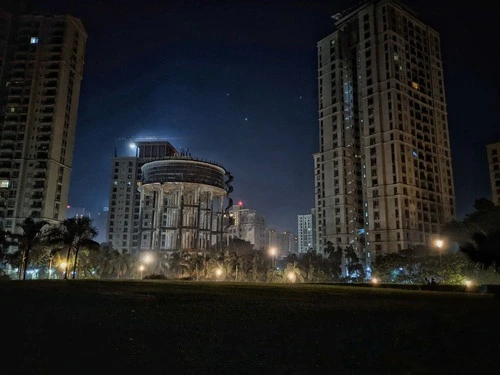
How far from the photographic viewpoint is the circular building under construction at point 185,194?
3974 inches

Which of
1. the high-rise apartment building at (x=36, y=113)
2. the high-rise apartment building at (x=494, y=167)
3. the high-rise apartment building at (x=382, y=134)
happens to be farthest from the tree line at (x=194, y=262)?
the high-rise apartment building at (x=494, y=167)

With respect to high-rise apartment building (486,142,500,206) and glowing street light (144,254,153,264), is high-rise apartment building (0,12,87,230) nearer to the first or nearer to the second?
glowing street light (144,254,153,264)

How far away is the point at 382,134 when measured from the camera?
130000 millimetres

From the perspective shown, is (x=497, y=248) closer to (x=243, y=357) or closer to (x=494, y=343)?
(x=494, y=343)

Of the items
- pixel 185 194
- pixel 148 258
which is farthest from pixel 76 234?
pixel 185 194

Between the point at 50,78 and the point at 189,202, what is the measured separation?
5781 centimetres

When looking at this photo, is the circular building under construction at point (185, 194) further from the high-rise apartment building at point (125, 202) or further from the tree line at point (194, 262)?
the high-rise apartment building at point (125, 202)

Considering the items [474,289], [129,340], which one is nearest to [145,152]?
[474,289]

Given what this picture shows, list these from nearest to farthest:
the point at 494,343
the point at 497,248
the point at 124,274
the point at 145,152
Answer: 1. the point at 494,343
2. the point at 497,248
3. the point at 124,274
4. the point at 145,152

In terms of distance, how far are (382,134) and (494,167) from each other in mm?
41382

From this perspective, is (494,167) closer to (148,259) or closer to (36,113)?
(148,259)

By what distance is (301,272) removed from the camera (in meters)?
85.0

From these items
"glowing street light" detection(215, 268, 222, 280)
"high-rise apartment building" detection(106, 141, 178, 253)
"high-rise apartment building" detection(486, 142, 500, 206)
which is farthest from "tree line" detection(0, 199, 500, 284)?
"high-rise apartment building" detection(106, 141, 178, 253)

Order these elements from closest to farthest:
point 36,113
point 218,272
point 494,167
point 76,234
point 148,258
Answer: point 76,234, point 218,272, point 148,258, point 36,113, point 494,167
